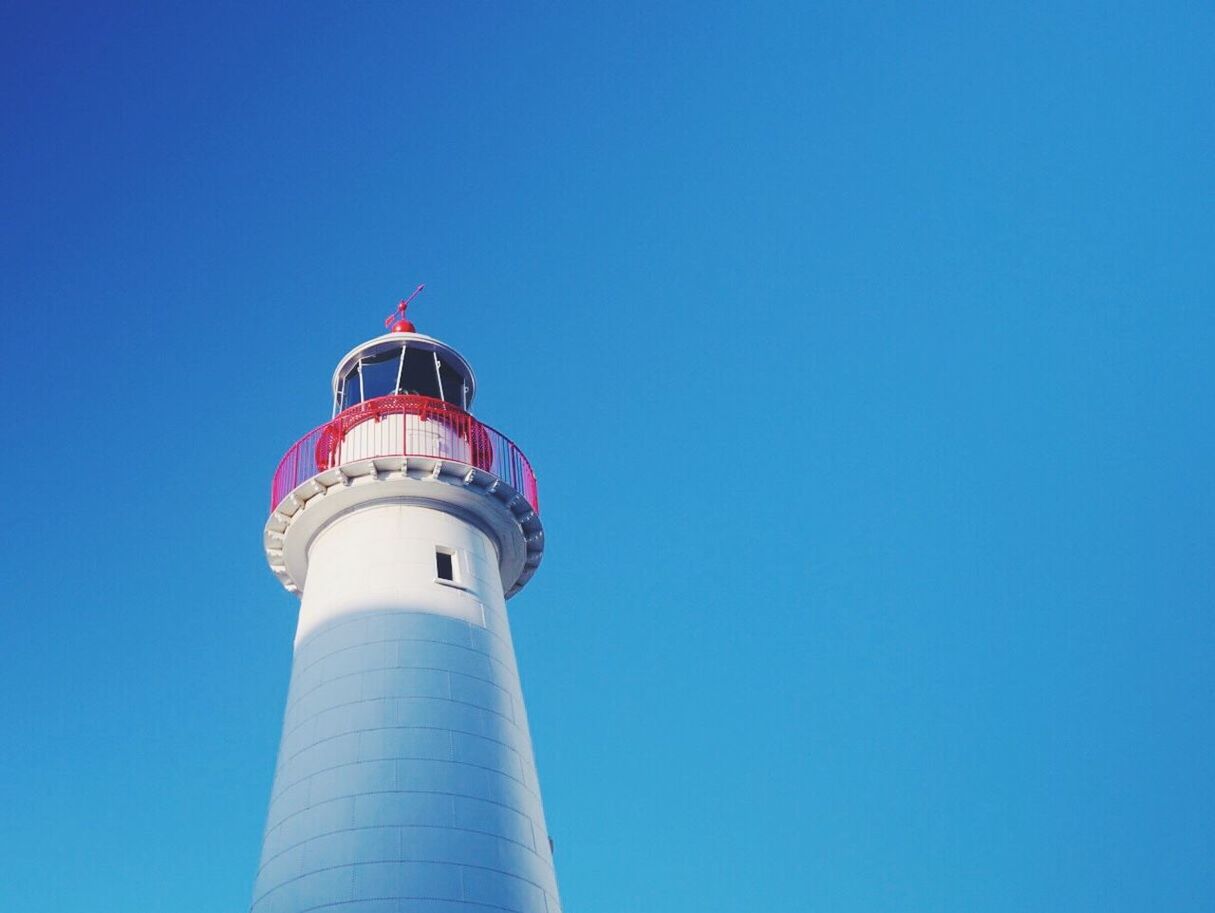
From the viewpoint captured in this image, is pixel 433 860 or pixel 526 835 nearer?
pixel 433 860

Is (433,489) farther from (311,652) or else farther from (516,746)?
(516,746)

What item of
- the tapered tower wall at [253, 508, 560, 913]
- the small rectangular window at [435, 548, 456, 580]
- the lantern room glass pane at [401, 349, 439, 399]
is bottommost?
the tapered tower wall at [253, 508, 560, 913]

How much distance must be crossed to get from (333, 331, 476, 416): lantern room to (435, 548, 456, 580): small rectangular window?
3403 mm

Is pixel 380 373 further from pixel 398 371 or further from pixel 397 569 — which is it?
pixel 397 569

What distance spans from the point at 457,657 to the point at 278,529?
15.3ft

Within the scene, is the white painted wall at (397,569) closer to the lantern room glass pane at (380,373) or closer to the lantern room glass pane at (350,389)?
the lantern room glass pane at (380,373)

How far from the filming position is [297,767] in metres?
13.0

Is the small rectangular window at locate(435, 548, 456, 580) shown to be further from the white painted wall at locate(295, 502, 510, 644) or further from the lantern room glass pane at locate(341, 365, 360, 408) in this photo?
the lantern room glass pane at locate(341, 365, 360, 408)

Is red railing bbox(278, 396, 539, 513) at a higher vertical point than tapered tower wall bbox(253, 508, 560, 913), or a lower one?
higher

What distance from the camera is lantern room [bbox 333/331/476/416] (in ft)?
58.4

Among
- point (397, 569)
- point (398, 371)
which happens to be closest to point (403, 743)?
point (397, 569)

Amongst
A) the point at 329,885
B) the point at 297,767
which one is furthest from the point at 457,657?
the point at 329,885

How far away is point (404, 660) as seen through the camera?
1360 cm

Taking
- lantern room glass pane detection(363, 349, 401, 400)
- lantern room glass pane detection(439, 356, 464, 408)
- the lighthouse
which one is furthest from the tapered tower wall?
lantern room glass pane detection(439, 356, 464, 408)
